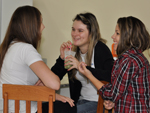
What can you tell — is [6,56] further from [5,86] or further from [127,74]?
[127,74]

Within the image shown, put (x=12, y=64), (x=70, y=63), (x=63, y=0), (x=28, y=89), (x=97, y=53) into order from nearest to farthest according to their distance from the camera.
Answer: (x=28, y=89)
(x=12, y=64)
(x=70, y=63)
(x=97, y=53)
(x=63, y=0)

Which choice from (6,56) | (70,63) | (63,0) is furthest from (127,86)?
(63,0)

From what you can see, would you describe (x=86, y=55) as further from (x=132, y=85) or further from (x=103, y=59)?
(x=132, y=85)

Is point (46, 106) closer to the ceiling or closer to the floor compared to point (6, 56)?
closer to the floor

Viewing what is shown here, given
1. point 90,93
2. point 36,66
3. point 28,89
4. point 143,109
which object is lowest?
point 90,93

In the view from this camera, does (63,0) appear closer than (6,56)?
No

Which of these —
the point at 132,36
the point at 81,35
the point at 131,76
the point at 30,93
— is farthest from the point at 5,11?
the point at 131,76

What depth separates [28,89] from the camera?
105 cm

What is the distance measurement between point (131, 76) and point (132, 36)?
26 cm

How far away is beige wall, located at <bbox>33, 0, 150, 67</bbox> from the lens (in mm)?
2635

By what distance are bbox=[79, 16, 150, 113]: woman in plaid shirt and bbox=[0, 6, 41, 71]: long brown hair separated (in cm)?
55

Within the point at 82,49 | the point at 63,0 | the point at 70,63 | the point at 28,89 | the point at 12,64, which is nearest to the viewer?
the point at 28,89

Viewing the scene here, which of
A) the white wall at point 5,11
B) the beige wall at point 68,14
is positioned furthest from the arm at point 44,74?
the beige wall at point 68,14

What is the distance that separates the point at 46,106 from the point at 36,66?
0.33 m
